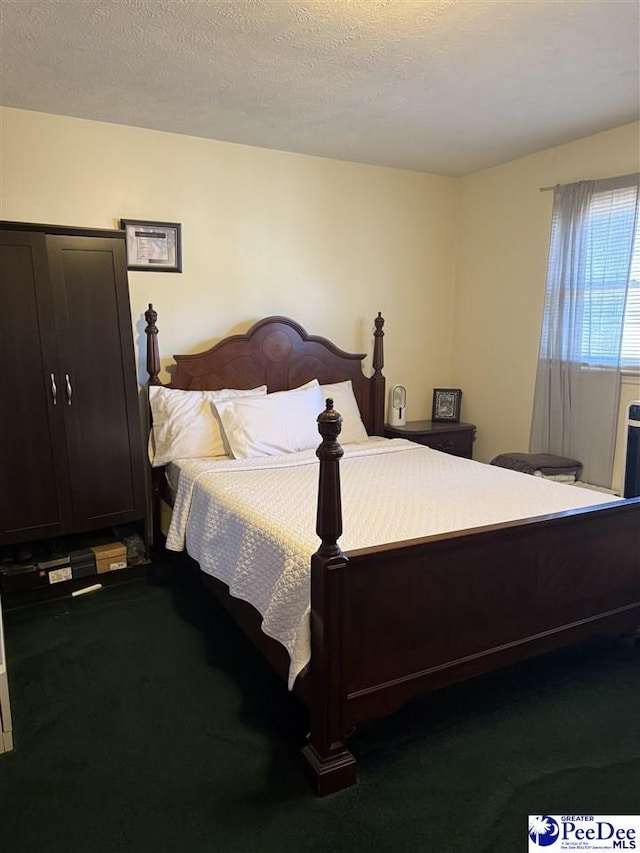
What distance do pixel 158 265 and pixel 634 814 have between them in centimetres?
333

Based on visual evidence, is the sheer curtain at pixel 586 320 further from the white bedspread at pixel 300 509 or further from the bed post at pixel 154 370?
the bed post at pixel 154 370

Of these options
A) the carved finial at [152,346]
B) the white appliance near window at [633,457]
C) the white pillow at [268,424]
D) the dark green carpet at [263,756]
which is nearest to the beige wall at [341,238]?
the carved finial at [152,346]

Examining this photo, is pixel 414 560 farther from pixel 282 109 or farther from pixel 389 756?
pixel 282 109

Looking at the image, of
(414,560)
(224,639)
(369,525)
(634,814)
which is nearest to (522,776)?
(634,814)

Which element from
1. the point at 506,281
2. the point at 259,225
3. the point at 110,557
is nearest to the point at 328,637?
the point at 110,557

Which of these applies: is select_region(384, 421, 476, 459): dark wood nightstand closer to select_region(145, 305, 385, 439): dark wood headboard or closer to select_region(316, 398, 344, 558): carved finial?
select_region(145, 305, 385, 439): dark wood headboard

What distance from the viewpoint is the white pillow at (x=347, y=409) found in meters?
3.76

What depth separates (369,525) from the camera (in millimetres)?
2068

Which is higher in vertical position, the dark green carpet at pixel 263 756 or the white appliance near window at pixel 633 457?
the white appliance near window at pixel 633 457

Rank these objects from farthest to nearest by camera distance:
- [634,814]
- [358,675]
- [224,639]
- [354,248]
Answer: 1. [354,248]
2. [224,639]
3. [358,675]
4. [634,814]

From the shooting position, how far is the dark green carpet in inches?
62.2

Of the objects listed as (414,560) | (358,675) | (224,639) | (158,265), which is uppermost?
(158,265)

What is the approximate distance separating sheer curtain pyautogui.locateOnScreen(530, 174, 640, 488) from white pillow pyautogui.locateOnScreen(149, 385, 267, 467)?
2.12 meters

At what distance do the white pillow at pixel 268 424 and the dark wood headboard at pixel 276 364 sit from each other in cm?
27
